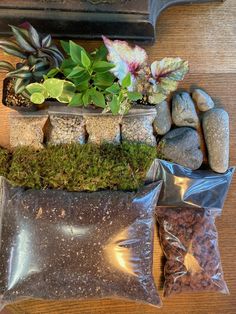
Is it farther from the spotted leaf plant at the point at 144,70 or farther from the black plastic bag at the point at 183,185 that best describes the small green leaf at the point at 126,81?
the black plastic bag at the point at 183,185

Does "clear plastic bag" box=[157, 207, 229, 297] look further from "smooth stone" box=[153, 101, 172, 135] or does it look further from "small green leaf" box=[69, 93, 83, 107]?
"small green leaf" box=[69, 93, 83, 107]

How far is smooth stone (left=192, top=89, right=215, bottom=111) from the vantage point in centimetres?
136

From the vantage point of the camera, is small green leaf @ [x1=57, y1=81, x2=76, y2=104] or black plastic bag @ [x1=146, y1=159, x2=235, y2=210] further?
black plastic bag @ [x1=146, y1=159, x2=235, y2=210]

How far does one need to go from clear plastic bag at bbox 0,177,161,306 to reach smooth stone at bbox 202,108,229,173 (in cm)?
34

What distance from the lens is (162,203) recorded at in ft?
4.28

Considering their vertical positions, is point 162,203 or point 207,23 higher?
point 207,23

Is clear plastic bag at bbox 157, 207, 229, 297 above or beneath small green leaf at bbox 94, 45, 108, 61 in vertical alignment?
beneath

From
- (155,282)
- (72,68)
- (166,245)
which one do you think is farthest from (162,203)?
(72,68)

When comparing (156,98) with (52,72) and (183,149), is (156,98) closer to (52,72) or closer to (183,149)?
(183,149)

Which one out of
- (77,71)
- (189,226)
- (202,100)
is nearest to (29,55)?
(77,71)

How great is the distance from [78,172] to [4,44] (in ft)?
1.47

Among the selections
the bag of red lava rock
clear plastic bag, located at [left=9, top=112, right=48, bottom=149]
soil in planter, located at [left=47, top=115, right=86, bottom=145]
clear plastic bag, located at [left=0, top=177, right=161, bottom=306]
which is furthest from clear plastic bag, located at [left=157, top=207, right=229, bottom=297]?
clear plastic bag, located at [left=9, top=112, right=48, bottom=149]

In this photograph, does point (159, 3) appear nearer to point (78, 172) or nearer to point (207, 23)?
point (207, 23)

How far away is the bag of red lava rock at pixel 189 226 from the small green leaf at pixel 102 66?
1.27 feet
